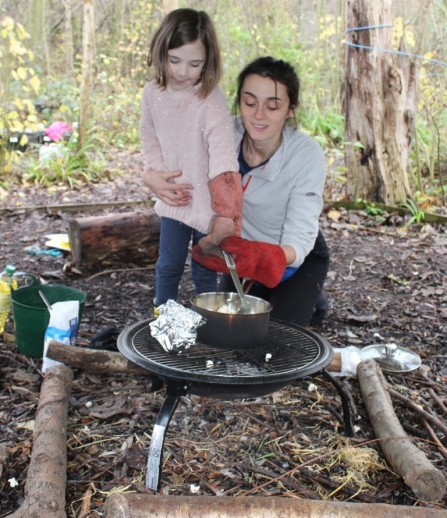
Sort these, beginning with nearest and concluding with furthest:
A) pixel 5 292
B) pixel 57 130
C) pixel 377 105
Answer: pixel 5 292 → pixel 377 105 → pixel 57 130

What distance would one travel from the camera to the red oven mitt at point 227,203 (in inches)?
103

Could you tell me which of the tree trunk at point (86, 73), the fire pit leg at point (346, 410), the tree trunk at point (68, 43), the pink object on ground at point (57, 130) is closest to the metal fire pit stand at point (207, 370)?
the fire pit leg at point (346, 410)

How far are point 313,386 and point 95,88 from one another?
812 centimetres

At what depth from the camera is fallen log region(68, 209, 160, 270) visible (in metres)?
4.32

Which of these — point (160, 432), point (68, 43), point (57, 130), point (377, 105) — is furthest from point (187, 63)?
point (68, 43)

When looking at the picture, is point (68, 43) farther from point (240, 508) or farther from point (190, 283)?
point (240, 508)

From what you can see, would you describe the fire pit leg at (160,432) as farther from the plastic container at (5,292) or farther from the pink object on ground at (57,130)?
the pink object on ground at (57,130)

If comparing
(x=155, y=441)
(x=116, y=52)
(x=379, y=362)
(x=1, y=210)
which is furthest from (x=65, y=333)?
(x=116, y=52)

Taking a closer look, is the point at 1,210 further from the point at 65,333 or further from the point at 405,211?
the point at 405,211

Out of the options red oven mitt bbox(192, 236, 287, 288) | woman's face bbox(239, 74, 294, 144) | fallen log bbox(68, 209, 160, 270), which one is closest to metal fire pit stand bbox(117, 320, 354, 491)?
red oven mitt bbox(192, 236, 287, 288)

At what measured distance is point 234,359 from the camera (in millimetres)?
2133

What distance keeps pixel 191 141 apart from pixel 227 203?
0.43 metres

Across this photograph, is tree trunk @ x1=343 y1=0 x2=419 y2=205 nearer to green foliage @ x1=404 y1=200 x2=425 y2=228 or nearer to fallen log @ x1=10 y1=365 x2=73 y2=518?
green foliage @ x1=404 y1=200 x2=425 y2=228

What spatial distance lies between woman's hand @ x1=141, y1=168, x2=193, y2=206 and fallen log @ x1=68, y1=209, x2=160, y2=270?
1.47m
